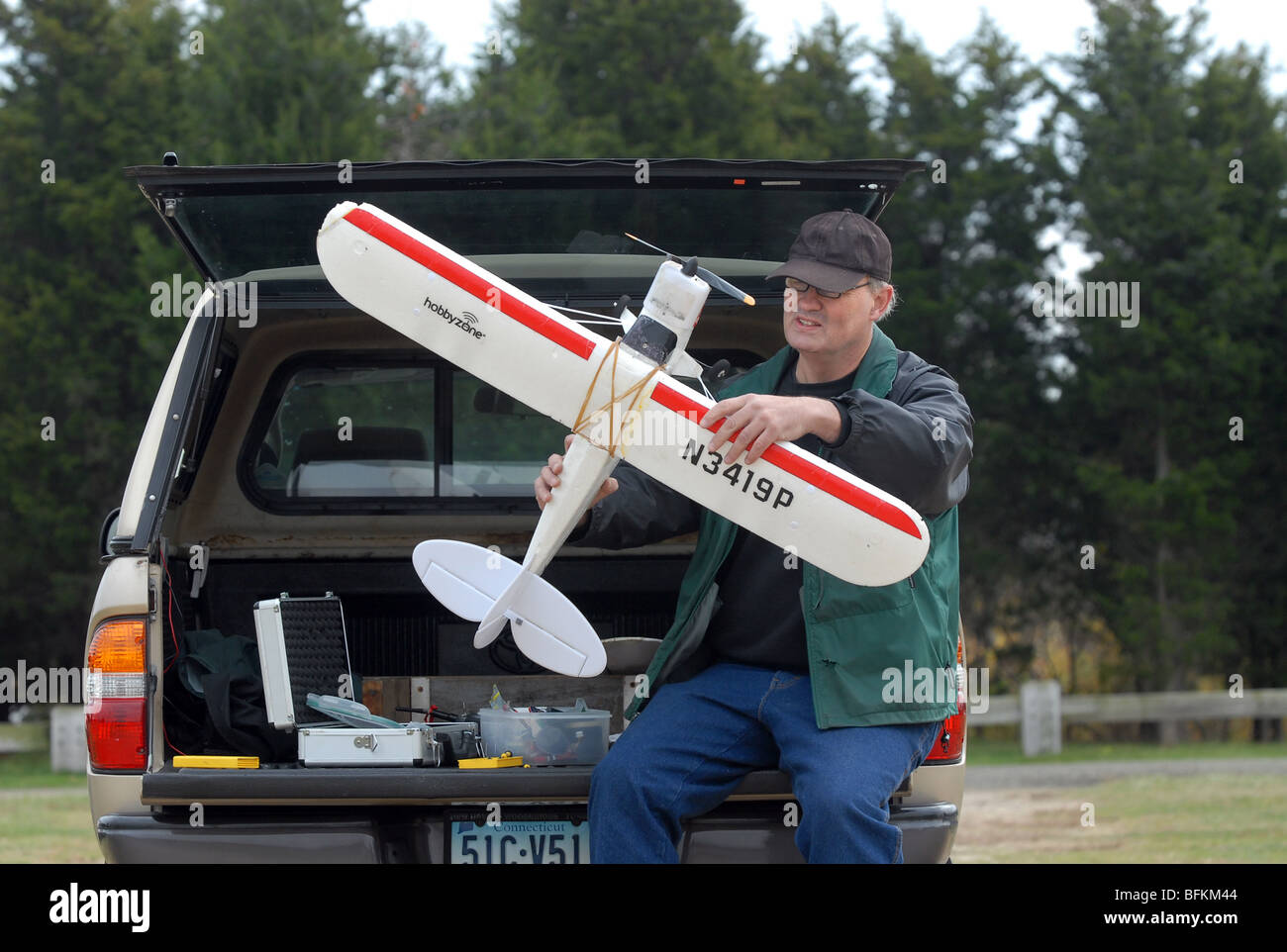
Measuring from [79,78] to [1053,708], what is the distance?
11376 millimetres

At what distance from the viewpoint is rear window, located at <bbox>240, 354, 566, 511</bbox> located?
462 cm

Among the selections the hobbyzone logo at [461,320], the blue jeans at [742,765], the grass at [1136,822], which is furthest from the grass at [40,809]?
the grass at [1136,822]

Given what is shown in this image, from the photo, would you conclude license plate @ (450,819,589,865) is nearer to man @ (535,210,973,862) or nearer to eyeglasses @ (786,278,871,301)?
man @ (535,210,973,862)

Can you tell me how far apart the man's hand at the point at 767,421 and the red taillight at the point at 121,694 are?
1.44 meters

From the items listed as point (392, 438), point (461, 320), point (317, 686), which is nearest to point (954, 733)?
point (461, 320)

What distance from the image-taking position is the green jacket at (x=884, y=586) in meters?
3.05

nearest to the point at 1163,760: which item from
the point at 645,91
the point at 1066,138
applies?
the point at 1066,138

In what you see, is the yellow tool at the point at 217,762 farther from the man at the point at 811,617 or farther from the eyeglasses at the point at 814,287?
the eyeglasses at the point at 814,287

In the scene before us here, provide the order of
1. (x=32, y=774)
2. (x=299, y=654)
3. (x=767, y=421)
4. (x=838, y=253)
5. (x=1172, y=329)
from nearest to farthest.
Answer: (x=767, y=421) < (x=838, y=253) < (x=299, y=654) < (x=32, y=774) < (x=1172, y=329)

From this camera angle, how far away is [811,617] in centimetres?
321

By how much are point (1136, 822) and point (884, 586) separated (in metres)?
5.74

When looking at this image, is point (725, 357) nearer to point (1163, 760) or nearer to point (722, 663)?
point (722, 663)

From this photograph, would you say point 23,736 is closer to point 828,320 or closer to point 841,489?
point 828,320

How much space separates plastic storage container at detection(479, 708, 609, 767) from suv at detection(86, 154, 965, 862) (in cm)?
24
